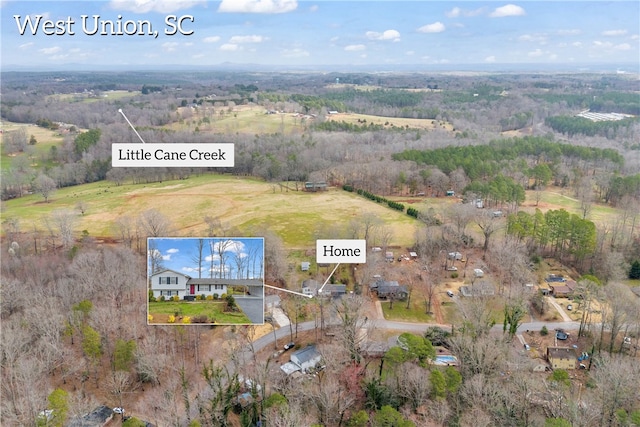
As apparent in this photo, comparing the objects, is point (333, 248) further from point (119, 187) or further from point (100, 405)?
point (119, 187)

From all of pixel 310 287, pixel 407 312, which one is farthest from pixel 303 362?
pixel 407 312

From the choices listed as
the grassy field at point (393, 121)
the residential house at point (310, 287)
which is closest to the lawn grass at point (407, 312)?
the residential house at point (310, 287)

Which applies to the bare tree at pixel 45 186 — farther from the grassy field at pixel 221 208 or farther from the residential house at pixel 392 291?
the residential house at pixel 392 291

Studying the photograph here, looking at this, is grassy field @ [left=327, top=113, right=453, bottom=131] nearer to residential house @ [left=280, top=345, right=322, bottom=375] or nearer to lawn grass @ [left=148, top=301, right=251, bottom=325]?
residential house @ [left=280, top=345, right=322, bottom=375]

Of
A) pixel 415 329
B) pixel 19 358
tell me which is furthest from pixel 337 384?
pixel 19 358

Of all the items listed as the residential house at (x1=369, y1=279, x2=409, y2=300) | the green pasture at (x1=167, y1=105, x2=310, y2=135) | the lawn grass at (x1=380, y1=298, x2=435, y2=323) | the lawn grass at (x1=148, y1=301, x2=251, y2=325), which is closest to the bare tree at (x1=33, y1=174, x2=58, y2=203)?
the green pasture at (x1=167, y1=105, x2=310, y2=135)
